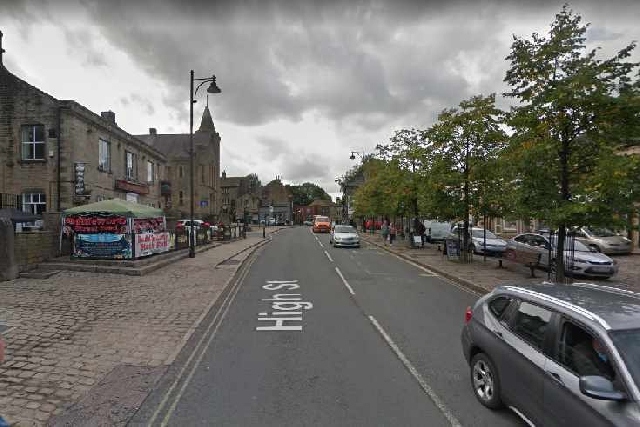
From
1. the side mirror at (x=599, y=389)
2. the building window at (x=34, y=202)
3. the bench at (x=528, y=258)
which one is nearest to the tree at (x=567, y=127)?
the bench at (x=528, y=258)

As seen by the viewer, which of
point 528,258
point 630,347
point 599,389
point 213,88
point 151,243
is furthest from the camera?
point 213,88

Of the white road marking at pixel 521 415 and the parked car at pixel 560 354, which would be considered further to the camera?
the white road marking at pixel 521 415

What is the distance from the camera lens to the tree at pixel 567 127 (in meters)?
8.84

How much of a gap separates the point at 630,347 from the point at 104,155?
26.4m

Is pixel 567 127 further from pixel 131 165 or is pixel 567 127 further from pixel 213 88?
pixel 131 165

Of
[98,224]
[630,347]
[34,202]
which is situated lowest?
[630,347]

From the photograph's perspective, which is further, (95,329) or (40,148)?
(40,148)

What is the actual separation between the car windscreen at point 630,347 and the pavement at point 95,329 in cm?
454

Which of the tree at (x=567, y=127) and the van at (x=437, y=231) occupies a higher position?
the tree at (x=567, y=127)

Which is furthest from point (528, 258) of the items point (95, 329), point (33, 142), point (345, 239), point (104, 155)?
point (33, 142)

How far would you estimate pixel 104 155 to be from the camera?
79.0 feet

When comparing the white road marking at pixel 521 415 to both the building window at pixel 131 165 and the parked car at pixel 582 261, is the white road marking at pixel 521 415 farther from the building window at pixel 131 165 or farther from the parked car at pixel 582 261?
the building window at pixel 131 165

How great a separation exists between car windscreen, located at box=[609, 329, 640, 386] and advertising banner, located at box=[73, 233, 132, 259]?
557 inches

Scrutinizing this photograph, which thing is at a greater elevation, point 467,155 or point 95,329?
point 467,155
